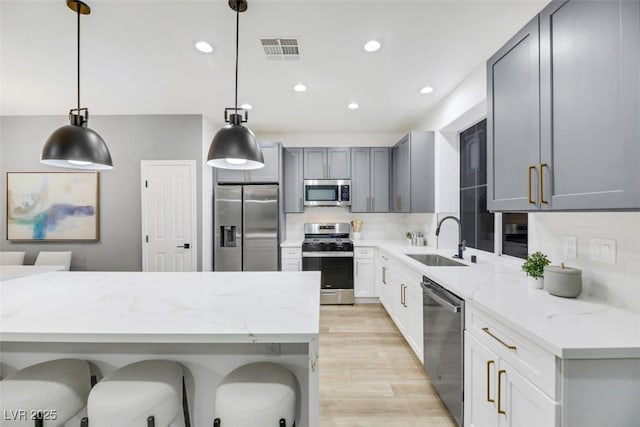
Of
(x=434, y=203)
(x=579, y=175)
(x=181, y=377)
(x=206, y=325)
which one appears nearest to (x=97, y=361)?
(x=181, y=377)

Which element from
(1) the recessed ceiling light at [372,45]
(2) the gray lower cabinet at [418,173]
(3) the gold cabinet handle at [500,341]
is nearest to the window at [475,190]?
(2) the gray lower cabinet at [418,173]

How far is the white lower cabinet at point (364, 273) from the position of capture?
395 centimetres

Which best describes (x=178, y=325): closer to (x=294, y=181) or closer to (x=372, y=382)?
(x=372, y=382)

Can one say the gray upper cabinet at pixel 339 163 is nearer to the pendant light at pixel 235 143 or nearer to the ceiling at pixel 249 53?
the ceiling at pixel 249 53

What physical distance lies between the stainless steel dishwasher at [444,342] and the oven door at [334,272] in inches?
71.0

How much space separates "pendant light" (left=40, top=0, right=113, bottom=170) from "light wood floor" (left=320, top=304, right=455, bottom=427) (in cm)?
227

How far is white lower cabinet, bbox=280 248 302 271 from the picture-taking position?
3.90 meters

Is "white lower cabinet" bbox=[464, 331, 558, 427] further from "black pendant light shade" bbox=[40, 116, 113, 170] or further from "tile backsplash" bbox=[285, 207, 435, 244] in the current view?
"tile backsplash" bbox=[285, 207, 435, 244]

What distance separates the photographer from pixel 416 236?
12.3ft

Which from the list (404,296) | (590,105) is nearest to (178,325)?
(590,105)

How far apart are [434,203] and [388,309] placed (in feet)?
4.72

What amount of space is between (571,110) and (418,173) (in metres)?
2.28

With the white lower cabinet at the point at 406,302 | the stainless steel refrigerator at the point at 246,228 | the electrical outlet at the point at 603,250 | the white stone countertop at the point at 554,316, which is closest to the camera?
the white stone countertop at the point at 554,316

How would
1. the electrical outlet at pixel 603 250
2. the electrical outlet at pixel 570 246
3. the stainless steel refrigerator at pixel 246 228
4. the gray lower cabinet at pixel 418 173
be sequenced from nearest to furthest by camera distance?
1. the electrical outlet at pixel 603 250
2. the electrical outlet at pixel 570 246
3. the gray lower cabinet at pixel 418 173
4. the stainless steel refrigerator at pixel 246 228
